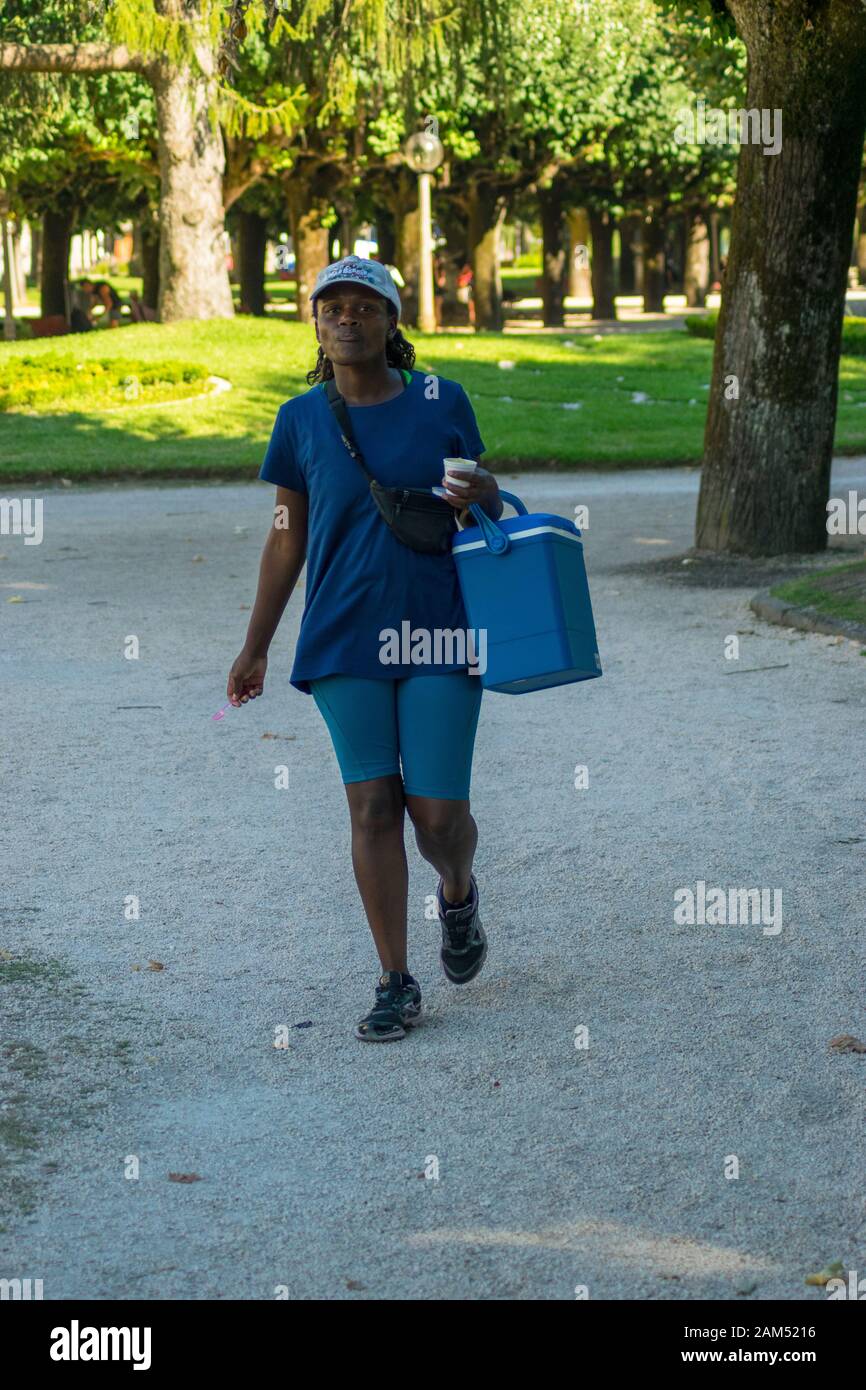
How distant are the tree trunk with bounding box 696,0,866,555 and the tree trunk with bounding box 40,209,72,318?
113 feet

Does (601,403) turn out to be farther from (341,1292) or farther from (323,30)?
(341,1292)

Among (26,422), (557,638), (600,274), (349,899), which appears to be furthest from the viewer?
(600,274)

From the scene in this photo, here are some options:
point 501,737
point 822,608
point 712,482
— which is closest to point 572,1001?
point 501,737

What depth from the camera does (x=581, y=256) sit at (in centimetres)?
6506

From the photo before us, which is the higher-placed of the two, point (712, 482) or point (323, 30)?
point (323, 30)

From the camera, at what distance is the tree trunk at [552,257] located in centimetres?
4462

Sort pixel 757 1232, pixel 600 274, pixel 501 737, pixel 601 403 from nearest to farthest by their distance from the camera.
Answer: pixel 757 1232
pixel 501 737
pixel 601 403
pixel 600 274

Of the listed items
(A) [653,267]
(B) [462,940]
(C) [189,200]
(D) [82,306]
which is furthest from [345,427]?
(A) [653,267]

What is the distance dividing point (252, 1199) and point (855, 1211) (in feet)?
4.02

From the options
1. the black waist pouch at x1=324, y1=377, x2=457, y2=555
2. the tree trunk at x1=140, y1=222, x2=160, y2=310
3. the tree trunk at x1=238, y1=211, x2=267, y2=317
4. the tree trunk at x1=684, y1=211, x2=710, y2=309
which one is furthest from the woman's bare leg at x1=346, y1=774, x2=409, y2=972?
the tree trunk at x1=684, y1=211, x2=710, y2=309

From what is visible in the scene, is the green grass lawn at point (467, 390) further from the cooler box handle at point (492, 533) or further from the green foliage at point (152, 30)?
the cooler box handle at point (492, 533)

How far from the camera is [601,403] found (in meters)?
23.7

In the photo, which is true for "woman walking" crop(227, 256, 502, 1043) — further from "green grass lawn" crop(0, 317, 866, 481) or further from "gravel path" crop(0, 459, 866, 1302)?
"green grass lawn" crop(0, 317, 866, 481)
